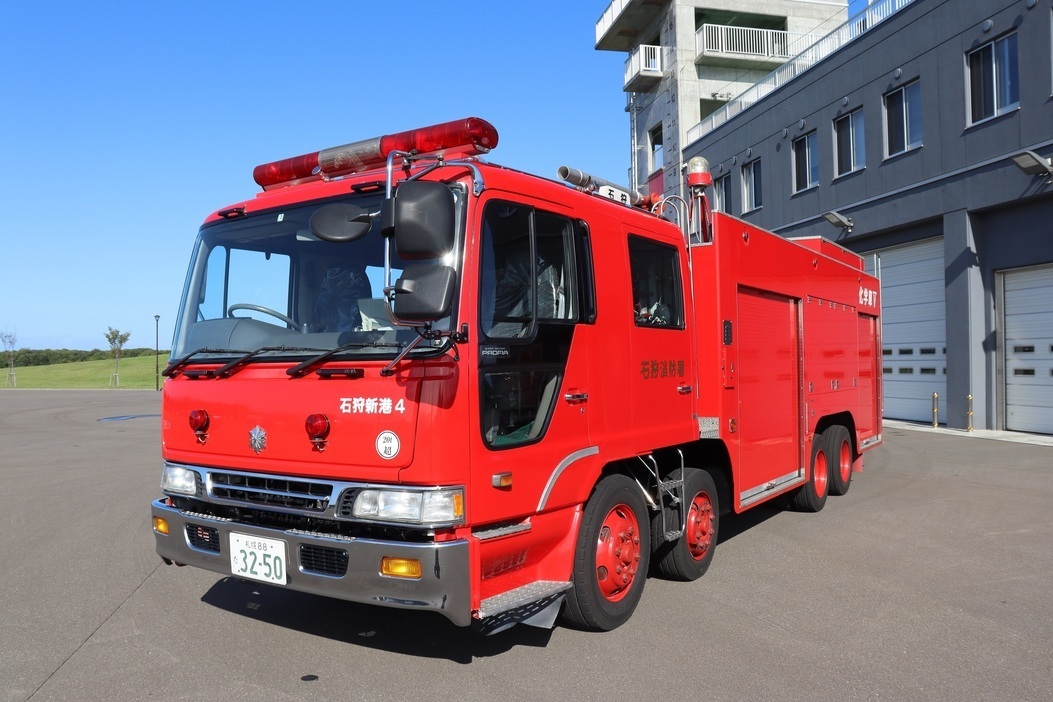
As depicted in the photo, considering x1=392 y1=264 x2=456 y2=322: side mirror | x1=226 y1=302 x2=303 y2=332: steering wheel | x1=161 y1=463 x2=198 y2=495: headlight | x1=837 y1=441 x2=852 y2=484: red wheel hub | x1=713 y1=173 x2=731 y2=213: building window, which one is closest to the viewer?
x1=392 y1=264 x2=456 y2=322: side mirror

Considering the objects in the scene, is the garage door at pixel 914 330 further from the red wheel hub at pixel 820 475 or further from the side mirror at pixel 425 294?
the side mirror at pixel 425 294

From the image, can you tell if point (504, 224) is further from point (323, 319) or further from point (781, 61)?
point (781, 61)

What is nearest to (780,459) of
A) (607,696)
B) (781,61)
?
(607,696)

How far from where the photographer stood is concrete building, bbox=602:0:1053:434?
15.1 m

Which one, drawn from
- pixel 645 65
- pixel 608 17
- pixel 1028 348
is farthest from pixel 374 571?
pixel 608 17

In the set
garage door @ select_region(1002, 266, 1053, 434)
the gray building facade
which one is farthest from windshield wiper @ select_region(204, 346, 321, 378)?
garage door @ select_region(1002, 266, 1053, 434)

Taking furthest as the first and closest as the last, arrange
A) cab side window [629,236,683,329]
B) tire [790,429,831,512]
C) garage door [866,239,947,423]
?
garage door [866,239,947,423] < tire [790,429,831,512] < cab side window [629,236,683,329]

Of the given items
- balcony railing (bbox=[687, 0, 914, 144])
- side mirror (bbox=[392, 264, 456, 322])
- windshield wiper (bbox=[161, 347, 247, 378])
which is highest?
balcony railing (bbox=[687, 0, 914, 144])

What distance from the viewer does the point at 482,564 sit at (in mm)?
3926

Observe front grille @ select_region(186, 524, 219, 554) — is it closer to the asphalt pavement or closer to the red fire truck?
the red fire truck

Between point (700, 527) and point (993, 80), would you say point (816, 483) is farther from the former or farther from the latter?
point (993, 80)

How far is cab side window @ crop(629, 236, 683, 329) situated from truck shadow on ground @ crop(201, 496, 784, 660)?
2078 millimetres

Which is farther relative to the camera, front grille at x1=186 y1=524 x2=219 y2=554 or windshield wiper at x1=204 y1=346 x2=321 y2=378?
front grille at x1=186 y1=524 x2=219 y2=554

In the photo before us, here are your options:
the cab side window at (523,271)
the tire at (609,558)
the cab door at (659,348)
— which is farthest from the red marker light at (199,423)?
the cab door at (659,348)
